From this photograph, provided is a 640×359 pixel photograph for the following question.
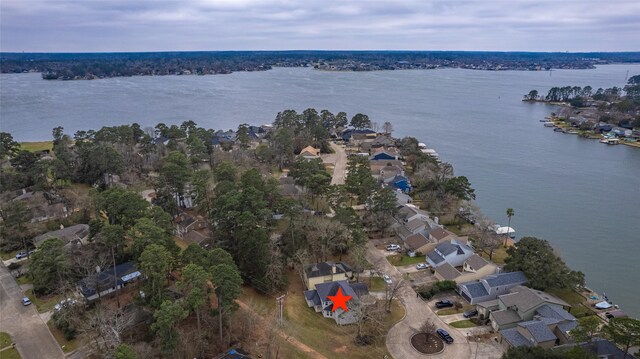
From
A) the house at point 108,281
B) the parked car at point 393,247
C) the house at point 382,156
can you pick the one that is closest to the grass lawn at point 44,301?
the house at point 108,281

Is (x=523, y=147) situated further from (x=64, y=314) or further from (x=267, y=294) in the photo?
(x=64, y=314)

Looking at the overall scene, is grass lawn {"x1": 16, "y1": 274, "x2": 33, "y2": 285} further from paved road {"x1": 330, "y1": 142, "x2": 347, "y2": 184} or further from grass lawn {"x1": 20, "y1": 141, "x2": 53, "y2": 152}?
grass lawn {"x1": 20, "y1": 141, "x2": 53, "y2": 152}

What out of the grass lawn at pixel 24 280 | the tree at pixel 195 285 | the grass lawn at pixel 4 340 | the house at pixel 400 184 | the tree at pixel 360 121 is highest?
the tree at pixel 360 121

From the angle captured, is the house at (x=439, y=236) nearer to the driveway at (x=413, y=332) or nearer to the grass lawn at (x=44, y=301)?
the driveway at (x=413, y=332)

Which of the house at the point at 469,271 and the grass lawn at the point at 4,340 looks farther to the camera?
the house at the point at 469,271


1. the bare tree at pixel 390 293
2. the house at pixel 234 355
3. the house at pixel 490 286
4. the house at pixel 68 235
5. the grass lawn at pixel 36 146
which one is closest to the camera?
the house at pixel 234 355

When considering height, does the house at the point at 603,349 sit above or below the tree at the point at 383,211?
below

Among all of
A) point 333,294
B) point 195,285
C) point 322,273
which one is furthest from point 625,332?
point 195,285

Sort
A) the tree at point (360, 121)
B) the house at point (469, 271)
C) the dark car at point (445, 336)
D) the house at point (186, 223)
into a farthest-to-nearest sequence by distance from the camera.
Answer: the tree at point (360, 121)
the house at point (186, 223)
the house at point (469, 271)
the dark car at point (445, 336)
